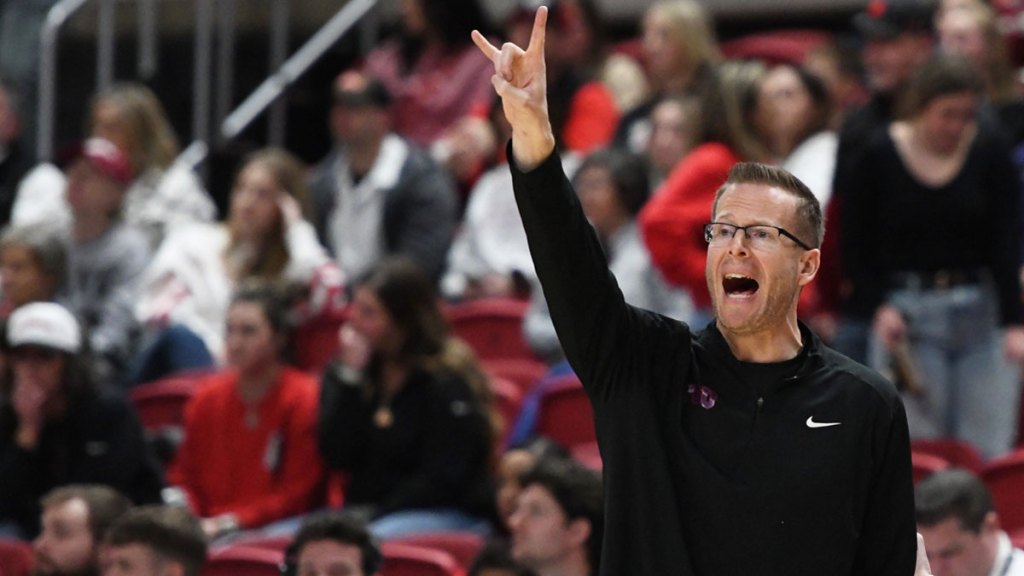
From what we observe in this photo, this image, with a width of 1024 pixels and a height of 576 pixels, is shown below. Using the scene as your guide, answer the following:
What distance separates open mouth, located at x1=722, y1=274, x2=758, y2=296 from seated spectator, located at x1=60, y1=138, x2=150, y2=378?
471 centimetres

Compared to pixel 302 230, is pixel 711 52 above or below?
above

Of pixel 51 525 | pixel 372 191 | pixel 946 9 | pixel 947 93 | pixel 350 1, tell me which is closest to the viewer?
pixel 51 525

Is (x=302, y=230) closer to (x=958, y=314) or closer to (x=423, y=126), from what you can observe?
(x=423, y=126)

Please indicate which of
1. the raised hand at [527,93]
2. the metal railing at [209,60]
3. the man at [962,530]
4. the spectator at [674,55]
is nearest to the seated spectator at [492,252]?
the spectator at [674,55]

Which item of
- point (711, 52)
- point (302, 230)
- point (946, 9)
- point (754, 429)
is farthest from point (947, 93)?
point (754, 429)

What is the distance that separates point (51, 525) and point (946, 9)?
3.62m

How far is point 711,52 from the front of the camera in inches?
298

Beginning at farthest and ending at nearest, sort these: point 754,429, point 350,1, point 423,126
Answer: point 350,1 → point 423,126 → point 754,429

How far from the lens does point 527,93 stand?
8.74 ft

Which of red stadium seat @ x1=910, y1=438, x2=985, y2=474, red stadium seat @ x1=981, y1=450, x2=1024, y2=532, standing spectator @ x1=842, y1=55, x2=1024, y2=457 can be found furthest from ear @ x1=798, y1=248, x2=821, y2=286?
standing spectator @ x1=842, y1=55, x2=1024, y2=457

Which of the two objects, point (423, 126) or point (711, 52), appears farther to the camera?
point (423, 126)

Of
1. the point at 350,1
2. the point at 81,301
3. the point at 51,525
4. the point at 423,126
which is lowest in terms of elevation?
the point at 51,525

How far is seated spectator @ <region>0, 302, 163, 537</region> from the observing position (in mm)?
5820

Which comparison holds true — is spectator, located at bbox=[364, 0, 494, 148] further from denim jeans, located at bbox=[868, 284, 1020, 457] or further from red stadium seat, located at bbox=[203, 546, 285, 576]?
red stadium seat, located at bbox=[203, 546, 285, 576]
